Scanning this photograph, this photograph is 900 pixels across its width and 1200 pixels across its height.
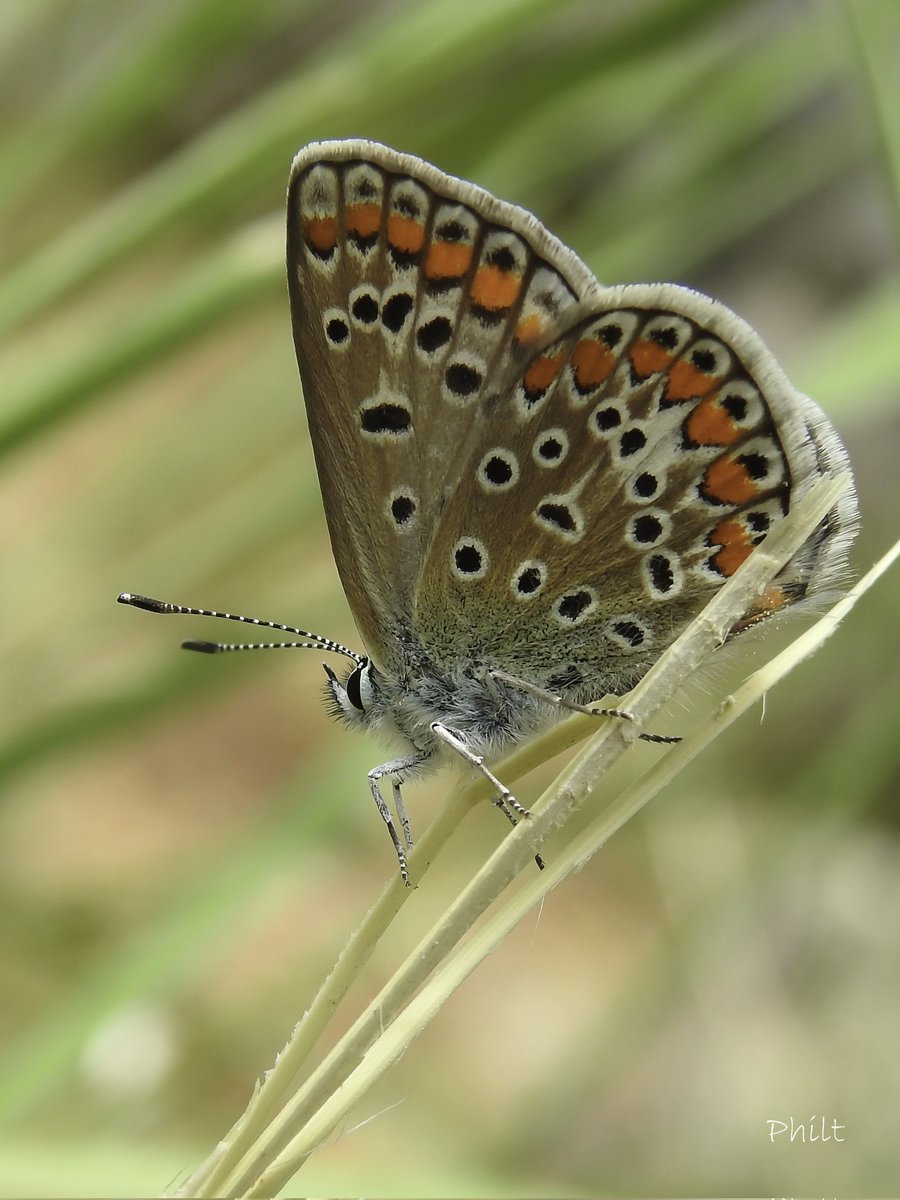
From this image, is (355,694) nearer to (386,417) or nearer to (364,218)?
(386,417)

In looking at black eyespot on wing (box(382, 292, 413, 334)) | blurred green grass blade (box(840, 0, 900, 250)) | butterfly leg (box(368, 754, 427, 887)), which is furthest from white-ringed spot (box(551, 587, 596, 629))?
blurred green grass blade (box(840, 0, 900, 250))

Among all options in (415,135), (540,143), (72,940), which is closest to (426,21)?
(415,135)

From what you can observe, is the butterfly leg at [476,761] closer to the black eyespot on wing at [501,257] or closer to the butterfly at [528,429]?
the butterfly at [528,429]

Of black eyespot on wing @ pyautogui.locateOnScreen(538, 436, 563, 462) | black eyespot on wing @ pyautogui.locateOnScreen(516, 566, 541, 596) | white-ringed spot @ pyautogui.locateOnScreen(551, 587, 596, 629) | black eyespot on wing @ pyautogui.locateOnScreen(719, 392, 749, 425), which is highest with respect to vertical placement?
black eyespot on wing @ pyautogui.locateOnScreen(538, 436, 563, 462)

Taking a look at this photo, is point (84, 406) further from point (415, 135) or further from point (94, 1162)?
point (94, 1162)

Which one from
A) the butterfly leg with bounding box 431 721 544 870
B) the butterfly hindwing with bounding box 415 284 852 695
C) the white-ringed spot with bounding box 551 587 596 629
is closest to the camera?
the butterfly leg with bounding box 431 721 544 870

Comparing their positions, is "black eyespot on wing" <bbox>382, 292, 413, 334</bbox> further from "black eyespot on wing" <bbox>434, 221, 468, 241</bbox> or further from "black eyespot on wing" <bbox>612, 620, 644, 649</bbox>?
"black eyespot on wing" <bbox>612, 620, 644, 649</bbox>

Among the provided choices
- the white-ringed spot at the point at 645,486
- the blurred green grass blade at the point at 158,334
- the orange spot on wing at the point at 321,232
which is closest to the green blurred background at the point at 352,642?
the blurred green grass blade at the point at 158,334
